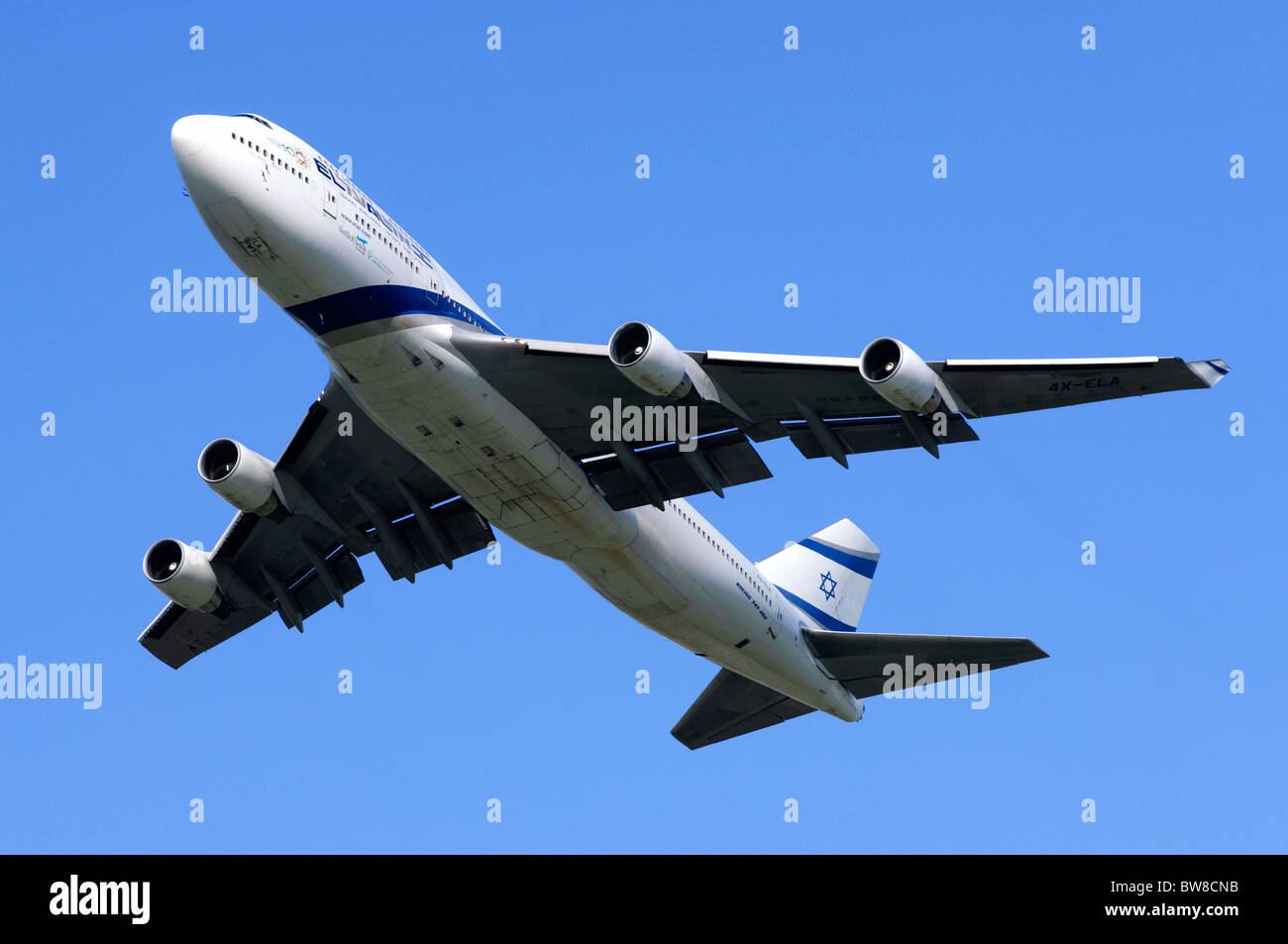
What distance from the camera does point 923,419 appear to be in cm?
2880

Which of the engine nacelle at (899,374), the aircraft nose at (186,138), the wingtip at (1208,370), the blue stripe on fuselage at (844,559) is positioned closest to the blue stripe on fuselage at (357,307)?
the aircraft nose at (186,138)

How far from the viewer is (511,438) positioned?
2923 centimetres

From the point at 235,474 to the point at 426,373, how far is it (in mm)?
6530

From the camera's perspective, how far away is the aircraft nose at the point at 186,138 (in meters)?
25.6

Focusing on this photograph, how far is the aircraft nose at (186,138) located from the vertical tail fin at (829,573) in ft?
59.9

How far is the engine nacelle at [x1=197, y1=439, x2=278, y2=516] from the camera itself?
32.2 m

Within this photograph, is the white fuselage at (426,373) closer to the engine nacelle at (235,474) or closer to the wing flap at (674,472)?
the wing flap at (674,472)

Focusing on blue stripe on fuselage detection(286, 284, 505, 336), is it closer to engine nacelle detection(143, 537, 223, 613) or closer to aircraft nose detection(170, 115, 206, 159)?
aircraft nose detection(170, 115, 206, 159)

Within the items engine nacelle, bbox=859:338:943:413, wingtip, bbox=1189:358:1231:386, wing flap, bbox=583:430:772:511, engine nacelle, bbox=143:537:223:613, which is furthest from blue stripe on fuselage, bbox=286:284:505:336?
wingtip, bbox=1189:358:1231:386
